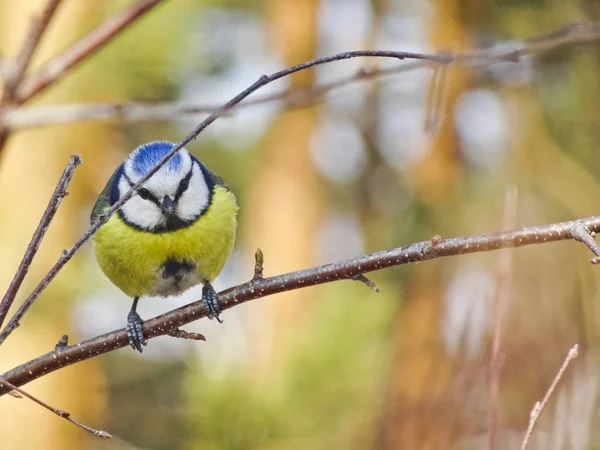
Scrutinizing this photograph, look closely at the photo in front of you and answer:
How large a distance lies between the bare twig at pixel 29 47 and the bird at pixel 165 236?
618 mm

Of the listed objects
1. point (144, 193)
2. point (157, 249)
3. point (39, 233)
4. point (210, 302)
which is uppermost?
point (144, 193)

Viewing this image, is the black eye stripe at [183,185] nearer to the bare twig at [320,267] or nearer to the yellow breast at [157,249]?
the yellow breast at [157,249]

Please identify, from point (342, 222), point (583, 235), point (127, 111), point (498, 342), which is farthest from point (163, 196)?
point (342, 222)

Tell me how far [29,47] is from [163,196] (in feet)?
2.23

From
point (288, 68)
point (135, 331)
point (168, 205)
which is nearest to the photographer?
point (288, 68)

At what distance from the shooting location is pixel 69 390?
8.75ft

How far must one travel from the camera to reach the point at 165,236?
1.52 m

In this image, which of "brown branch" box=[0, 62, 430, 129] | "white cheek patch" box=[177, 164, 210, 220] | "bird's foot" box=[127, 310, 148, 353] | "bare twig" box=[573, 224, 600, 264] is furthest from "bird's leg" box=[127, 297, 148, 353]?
"bare twig" box=[573, 224, 600, 264]

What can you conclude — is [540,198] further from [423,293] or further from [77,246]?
[77,246]

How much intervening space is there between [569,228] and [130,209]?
36.3 inches

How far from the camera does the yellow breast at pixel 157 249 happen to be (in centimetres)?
151

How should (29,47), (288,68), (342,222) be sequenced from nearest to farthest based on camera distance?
(288,68) → (29,47) → (342,222)

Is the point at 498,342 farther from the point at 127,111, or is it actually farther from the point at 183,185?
the point at 183,185

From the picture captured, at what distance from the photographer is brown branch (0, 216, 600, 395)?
87cm
